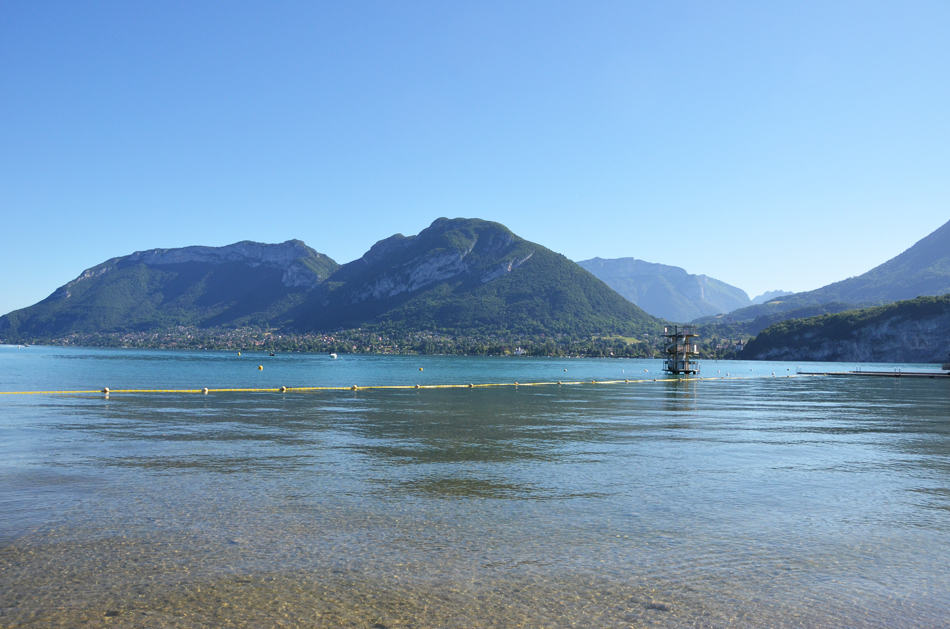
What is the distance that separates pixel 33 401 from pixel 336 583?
53.5 m

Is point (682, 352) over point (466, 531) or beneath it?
over

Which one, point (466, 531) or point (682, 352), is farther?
point (682, 352)

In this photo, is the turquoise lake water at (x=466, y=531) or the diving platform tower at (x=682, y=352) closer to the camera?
the turquoise lake water at (x=466, y=531)

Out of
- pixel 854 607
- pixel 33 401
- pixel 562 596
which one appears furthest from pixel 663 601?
pixel 33 401

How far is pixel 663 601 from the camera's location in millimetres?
10984

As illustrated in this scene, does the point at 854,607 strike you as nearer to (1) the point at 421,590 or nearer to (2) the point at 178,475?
(1) the point at 421,590

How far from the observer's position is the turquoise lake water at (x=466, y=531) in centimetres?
1062

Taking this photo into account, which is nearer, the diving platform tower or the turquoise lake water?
the turquoise lake water

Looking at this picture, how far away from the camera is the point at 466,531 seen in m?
15.2

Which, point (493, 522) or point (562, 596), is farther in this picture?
point (493, 522)

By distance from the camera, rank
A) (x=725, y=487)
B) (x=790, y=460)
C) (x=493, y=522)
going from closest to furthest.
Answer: (x=493, y=522), (x=725, y=487), (x=790, y=460)

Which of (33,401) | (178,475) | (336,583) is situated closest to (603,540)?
(336,583)

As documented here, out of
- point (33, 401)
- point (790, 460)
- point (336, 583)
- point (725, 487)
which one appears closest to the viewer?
point (336, 583)

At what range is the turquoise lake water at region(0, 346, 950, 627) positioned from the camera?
10625mm
